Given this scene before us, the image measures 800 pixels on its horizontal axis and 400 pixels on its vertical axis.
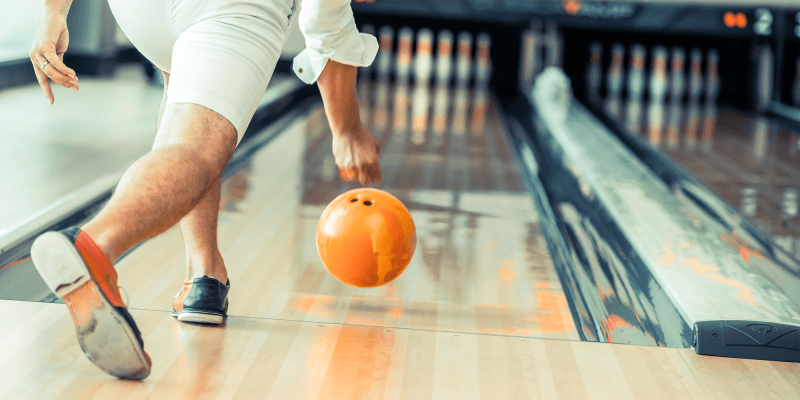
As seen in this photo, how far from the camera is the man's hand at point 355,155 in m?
1.33

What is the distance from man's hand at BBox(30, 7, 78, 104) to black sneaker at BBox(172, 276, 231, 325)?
37 centimetres

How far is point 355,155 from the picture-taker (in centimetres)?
134

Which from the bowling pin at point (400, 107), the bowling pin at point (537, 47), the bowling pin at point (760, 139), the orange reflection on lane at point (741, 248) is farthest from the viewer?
the bowling pin at point (537, 47)

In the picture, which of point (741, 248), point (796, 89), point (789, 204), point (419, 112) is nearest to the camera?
point (741, 248)

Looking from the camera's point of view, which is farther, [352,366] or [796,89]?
[796,89]

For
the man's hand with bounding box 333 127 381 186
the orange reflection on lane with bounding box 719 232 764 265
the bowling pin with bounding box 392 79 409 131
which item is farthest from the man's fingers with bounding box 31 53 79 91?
the bowling pin with bounding box 392 79 409 131

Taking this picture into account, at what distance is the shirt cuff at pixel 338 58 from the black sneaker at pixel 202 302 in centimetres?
37

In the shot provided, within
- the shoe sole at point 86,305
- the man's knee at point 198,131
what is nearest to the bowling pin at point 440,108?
the man's knee at point 198,131

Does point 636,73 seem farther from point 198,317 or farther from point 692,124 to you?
point 198,317

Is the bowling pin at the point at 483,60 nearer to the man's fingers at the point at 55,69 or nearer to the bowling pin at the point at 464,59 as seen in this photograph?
the bowling pin at the point at 464,59

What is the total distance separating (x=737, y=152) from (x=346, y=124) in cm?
285

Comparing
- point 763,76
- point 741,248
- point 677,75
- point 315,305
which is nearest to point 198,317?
point 315,305

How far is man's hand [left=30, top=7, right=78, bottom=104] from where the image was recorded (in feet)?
3.51

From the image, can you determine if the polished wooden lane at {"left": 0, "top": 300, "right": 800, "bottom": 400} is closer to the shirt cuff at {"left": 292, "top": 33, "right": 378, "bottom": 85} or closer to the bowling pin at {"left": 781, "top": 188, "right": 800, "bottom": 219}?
the shirt cuff at {"left": 292, "top": 33, "right": 378, "bottom": 85}
